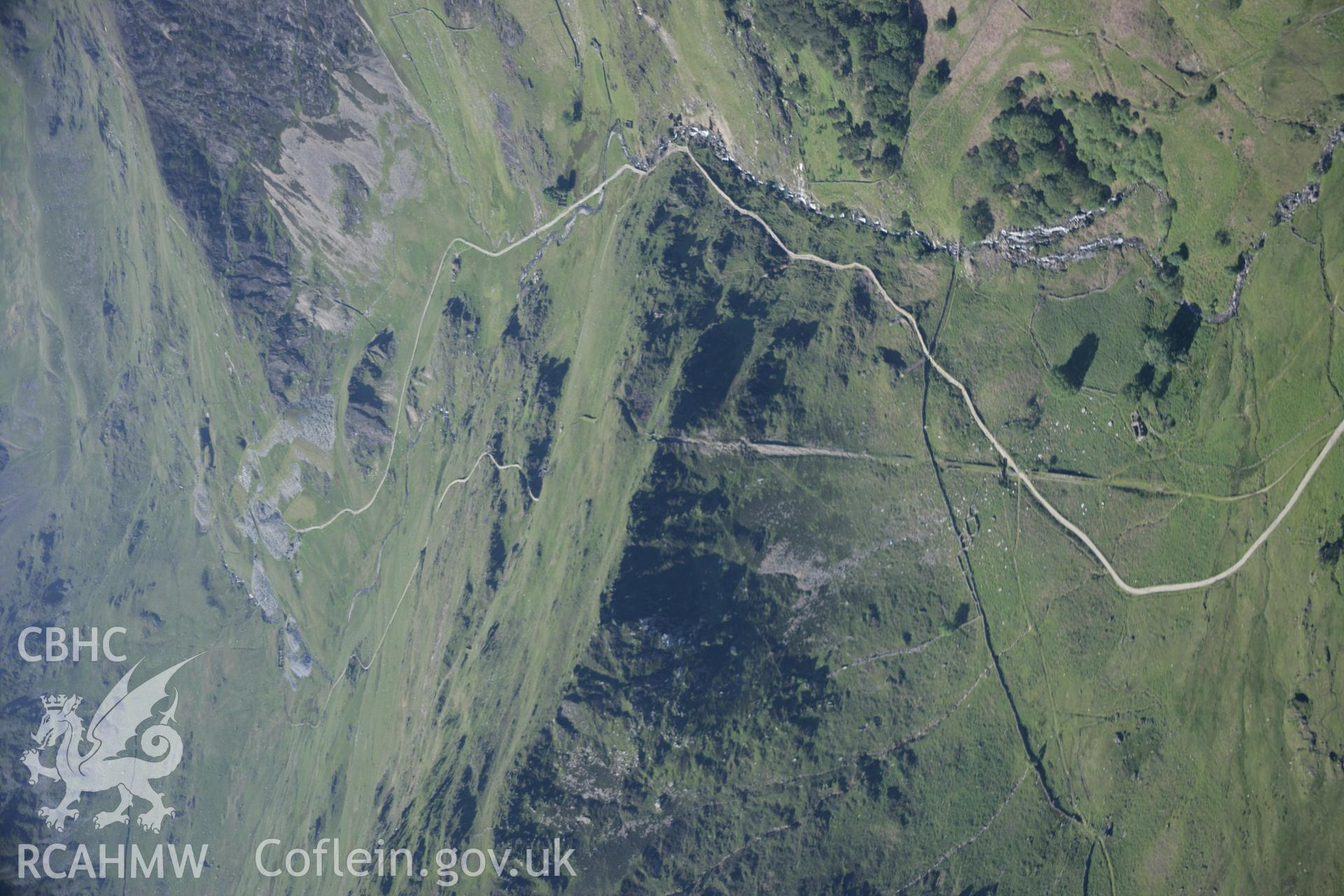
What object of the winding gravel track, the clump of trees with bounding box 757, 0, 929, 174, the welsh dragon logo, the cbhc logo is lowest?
the welsh dragon logo

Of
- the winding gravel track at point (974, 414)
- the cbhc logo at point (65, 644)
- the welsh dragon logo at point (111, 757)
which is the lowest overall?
the welsh dragon logo at point (111, 757)

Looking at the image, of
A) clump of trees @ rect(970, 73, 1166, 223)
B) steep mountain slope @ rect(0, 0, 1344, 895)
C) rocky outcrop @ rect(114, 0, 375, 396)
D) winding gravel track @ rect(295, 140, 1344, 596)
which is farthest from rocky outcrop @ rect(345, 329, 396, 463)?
clump of trees @ rect(970, 73, 1166, 223)

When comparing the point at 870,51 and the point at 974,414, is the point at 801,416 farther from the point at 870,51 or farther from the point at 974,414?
the point at 870,51

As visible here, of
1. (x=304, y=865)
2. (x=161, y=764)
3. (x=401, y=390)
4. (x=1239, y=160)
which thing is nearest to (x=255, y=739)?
(x=161, y=764)

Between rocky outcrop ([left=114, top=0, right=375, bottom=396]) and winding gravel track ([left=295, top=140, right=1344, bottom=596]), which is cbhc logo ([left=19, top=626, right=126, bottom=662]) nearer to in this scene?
rocky outcrop ([left=114, top=0, right=375, bottom=396])

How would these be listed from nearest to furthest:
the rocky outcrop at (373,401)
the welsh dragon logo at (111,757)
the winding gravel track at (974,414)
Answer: the winding gravel track at (974,414)
the rocky outcrop at (373,401)
the welsh dragon logo at (111,757)

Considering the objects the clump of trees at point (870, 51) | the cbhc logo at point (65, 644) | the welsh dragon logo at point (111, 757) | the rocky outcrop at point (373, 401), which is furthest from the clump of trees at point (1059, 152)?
the cbhc logo at point (65, 644)

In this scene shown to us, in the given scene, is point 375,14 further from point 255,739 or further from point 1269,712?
point 1269,712

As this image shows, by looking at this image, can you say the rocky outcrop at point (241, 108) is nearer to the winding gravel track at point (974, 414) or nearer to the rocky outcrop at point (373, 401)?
the rocky outcrop at point (373, 401)
